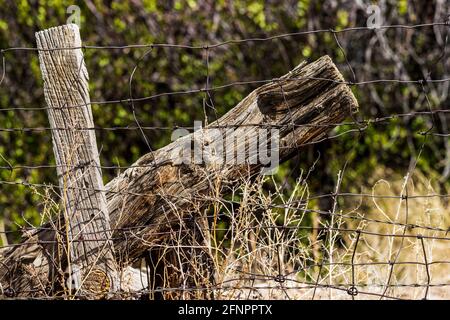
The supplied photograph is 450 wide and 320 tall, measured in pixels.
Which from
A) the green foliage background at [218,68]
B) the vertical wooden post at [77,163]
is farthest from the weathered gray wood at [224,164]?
the green foliage background at [218,68]

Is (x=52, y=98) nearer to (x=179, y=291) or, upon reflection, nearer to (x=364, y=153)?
(x=179, y=291)

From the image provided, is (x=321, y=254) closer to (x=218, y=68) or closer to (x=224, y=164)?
(x=224, y=164)

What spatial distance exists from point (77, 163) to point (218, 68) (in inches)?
134

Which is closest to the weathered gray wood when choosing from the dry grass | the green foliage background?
the dry grass

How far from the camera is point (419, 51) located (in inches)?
287

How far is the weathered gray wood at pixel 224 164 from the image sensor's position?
374 cm

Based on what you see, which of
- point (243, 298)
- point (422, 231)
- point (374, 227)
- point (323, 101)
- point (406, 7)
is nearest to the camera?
point (323, 101)

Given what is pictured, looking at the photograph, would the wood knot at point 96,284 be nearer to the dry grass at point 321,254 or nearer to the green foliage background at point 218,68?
the dry grass at point 321,254

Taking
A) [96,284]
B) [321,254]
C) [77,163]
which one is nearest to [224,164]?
[77,163]

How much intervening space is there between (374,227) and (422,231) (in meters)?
0.84

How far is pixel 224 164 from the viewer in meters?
3.77

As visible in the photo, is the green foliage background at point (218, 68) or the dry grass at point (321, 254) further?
the green foliage background at point (218, 68)

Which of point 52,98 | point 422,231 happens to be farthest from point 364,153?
point 52,98

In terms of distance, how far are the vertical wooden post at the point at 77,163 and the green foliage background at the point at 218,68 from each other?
305cm
